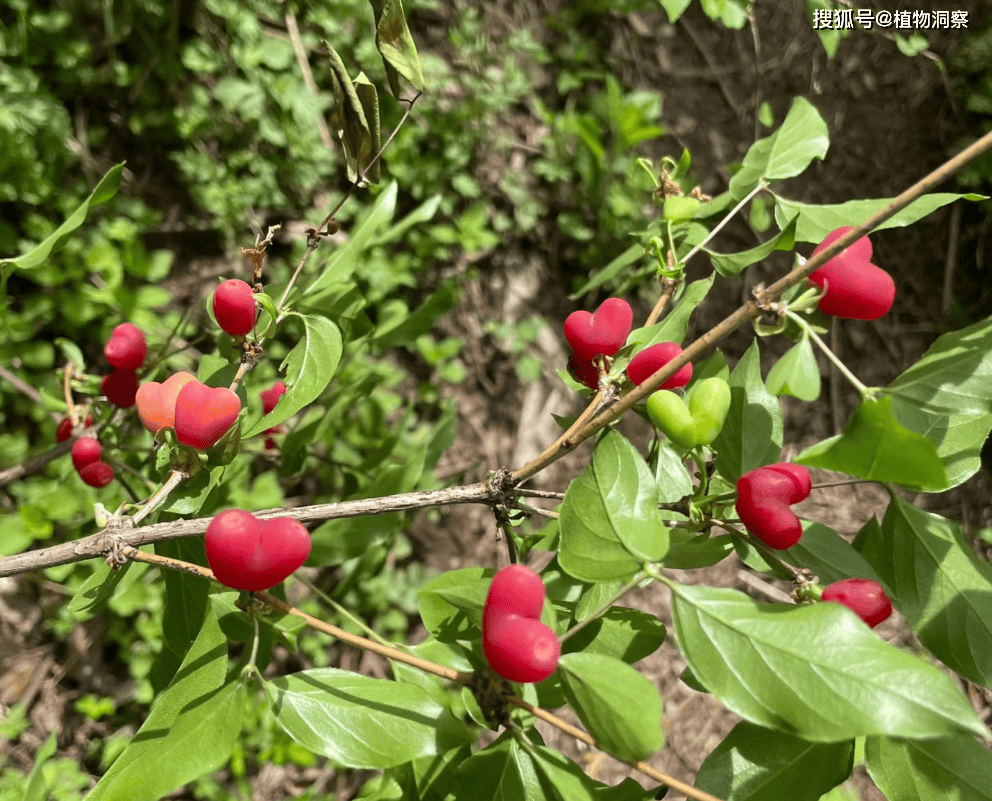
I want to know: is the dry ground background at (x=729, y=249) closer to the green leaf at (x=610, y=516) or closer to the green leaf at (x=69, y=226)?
the green leaf at (x=69, y=226)

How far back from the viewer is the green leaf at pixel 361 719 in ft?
1.93

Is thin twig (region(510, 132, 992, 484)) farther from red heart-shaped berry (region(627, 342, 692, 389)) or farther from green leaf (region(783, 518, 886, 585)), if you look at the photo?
green leaf (region(783, 518, 886, 585))

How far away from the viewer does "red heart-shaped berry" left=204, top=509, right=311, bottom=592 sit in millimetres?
555

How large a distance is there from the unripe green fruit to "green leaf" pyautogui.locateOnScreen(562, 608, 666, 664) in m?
0.19

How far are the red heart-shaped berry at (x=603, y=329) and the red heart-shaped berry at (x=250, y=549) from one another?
1.08ft

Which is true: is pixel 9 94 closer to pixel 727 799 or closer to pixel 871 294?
pixel 871 294

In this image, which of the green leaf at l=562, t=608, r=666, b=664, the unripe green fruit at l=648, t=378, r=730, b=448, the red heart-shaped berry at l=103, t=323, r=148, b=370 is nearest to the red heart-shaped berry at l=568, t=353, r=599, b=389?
the unripe green fruit at l=648, t=378, r=730, b=448

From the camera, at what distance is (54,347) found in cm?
172

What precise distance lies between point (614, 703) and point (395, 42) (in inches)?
25.7

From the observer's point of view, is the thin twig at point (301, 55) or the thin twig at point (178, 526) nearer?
the thin twig at point (178, 526)

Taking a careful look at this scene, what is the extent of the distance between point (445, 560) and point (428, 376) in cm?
59

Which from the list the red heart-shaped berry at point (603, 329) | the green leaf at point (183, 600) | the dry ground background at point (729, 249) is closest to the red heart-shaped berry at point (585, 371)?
the red heart-shaped berry at point (603, 329)

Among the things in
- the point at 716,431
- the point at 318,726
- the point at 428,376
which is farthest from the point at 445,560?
the point at 716,431

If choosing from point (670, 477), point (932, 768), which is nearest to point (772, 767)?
point (932, 768)
